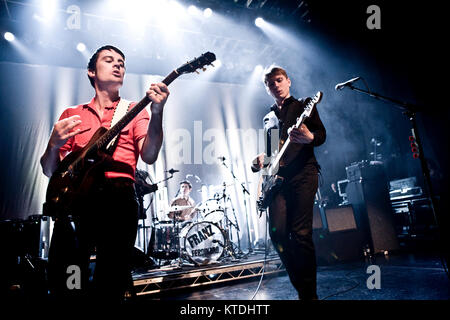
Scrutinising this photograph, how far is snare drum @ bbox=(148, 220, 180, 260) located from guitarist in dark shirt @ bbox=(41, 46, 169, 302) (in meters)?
3.90

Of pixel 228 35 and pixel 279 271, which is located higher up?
pixel 228 35

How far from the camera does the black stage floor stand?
3031mm

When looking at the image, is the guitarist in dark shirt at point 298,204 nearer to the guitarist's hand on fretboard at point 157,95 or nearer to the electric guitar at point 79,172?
the guitarist's hand on fretboard at point 157,95

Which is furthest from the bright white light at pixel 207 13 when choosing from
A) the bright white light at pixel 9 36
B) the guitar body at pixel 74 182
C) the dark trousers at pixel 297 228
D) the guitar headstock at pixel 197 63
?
the guitar body at pixel 74 182

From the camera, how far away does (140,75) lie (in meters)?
8.69

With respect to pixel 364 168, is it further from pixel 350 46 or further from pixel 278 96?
pixel 278 96

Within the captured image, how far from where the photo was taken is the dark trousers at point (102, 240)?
150 cm

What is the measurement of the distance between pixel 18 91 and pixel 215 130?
5.92m

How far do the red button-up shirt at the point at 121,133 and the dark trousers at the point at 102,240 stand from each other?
0.22m

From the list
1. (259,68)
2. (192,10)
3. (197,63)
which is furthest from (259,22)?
(197,63)

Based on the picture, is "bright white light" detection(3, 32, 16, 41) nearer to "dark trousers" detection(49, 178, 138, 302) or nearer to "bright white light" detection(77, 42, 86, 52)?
"bright white light" detection(77, 42, 86, 52)

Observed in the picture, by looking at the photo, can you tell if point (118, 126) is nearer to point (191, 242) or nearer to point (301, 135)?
point (301, 135)

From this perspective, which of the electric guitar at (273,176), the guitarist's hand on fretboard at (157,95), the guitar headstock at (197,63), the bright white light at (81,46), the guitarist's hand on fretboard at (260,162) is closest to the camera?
the guitarist's hand on fretboard at (157,95)
